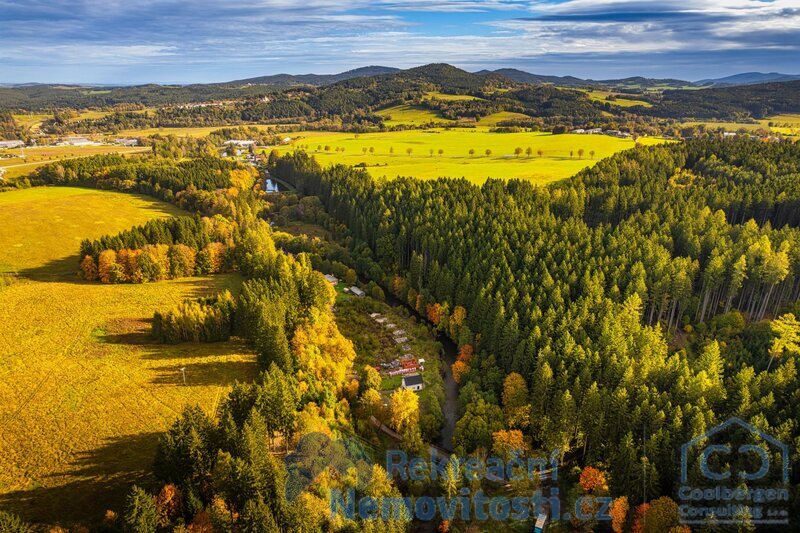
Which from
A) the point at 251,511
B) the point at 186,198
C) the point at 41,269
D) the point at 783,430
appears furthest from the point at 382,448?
the point at 186,198

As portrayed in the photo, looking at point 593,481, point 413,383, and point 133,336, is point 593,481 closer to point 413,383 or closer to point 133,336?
point 413,383

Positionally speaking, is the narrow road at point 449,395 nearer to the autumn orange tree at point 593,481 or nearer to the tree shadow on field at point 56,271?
the autumn orange tree at point 593,481

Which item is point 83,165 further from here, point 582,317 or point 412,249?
point 582,317

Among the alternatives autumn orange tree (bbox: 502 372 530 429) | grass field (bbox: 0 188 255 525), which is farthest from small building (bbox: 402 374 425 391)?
grass field (bbox: 0 188 255 525)

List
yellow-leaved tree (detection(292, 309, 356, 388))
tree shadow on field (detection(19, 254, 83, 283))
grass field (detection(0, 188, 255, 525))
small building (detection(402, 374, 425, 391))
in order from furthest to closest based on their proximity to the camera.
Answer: tree shadow on field (detection(19, 254, 83, 283)), small building (detection(402, 374, 425, 391)), yellow-leaved tree (detection(292, 309, 356, 388)), grass field (detection(0, 188, 255, 525))

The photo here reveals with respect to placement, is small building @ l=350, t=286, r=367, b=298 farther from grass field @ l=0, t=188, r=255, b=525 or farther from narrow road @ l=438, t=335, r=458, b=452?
grass field @ l=0, t=188, r=255, b=525

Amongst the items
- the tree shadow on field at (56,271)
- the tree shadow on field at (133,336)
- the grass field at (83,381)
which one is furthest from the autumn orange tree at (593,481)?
the tree shadow on field at (56,271)
